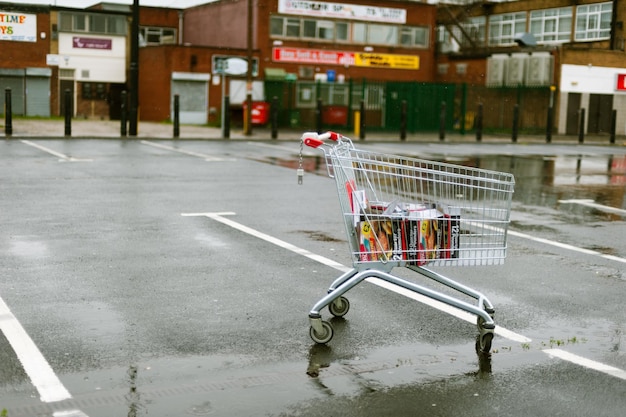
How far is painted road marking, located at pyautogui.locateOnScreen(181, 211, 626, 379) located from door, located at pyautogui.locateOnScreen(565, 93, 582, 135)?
115 ft

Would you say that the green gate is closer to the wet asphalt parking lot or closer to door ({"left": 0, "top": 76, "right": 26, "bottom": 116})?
door ({"left": 0, "top": 76, "right": 26, "bottom": 116})

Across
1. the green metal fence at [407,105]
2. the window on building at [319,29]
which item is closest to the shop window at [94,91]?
the window on building at [319,29]

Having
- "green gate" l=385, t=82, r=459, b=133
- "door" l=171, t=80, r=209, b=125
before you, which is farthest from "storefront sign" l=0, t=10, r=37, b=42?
"green gate" l=385, t=82, r=459, b=133

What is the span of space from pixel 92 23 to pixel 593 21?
89.1 ft

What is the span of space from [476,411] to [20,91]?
45.9 metres

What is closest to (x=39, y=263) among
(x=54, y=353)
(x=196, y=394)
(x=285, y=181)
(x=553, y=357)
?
(x=54, y=353)

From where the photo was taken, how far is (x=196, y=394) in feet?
15.7

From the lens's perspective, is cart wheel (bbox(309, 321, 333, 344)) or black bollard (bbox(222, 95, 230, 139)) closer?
cart wheel (bbox(309, 321, 333, 344))

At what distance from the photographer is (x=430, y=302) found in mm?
7047

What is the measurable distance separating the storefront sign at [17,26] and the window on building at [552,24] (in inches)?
1108

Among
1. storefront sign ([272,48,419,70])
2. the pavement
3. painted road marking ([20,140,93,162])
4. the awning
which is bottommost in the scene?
the pavement

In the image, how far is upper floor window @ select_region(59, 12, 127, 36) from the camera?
47.3 m

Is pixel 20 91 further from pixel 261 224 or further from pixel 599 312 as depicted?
pixel 599 312

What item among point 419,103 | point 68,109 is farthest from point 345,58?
point 68,109
